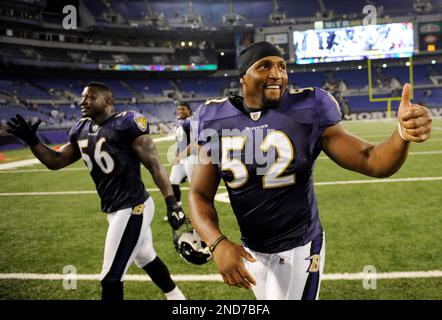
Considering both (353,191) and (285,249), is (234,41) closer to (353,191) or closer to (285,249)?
(353,191)

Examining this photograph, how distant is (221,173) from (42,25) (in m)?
38.8

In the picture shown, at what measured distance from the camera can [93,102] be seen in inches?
116

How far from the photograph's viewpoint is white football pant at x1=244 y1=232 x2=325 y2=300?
73.2 inches

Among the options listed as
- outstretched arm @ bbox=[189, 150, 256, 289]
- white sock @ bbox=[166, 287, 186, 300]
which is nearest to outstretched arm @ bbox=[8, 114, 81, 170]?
white sock @ bbox=[166, 287, 186, 300]

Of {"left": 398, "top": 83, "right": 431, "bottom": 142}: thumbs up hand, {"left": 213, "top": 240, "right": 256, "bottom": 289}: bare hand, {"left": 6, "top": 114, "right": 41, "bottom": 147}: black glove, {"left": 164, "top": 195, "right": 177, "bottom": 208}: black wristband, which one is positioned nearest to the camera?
{"left": 398, "top": 83, "right": 431, "bottom": 142}: thumbs up hand

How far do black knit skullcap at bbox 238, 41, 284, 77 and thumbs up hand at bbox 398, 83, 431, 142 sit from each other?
72 centimetres

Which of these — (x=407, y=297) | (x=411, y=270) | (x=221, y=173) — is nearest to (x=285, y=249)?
(x=221, y=173)

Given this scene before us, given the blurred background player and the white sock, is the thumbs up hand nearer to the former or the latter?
the white sock

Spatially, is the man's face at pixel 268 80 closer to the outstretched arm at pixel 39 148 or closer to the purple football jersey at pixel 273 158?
the purple football jersey at pixel 273 158

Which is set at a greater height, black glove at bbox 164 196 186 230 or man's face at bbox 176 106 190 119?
man's face at bbox 176 106 190 119

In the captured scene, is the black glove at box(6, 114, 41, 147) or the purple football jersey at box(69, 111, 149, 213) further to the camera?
the black glove at box(6, 114, 41, 147)

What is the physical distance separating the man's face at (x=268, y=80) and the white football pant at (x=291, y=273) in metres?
0.85

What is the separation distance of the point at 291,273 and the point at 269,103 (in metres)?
0.95

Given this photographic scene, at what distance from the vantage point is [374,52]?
38094 millimetres
